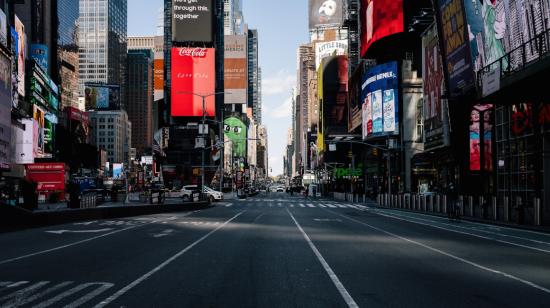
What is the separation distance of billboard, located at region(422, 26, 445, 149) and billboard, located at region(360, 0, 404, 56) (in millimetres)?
11975

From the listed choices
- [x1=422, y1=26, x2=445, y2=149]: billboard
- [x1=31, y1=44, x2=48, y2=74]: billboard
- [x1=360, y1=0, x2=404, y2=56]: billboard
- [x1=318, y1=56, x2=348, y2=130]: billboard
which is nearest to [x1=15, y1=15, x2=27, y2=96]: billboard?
[x1=31, y1=44, x2=48, y2=74]: billboard

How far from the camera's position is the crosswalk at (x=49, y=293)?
8188 millimetres

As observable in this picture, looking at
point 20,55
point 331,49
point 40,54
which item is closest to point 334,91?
point 331,49

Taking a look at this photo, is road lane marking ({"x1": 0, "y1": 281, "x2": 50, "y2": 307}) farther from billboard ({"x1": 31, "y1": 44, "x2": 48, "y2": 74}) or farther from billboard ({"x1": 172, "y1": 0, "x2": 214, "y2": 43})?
billboard ({"x1": 172, "y1": 0, "x2": 214, "y2": 43})

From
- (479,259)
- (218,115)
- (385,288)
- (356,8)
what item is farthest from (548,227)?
(218,115)

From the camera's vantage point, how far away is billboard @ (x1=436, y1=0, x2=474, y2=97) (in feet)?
141

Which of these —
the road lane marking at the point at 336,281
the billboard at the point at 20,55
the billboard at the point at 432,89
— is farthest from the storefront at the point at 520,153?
the billboard at the point at 20,55

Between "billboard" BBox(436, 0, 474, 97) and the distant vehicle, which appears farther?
the distant vehicle

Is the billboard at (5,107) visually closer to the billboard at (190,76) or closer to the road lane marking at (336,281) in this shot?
the road lane marking at (336,281)

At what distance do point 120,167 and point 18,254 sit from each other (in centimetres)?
17411

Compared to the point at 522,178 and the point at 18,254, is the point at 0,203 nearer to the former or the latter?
the point at 18,254

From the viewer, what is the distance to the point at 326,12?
17862cm

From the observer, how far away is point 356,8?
110562 millimetres

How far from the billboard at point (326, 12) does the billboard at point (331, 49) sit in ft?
42.4
